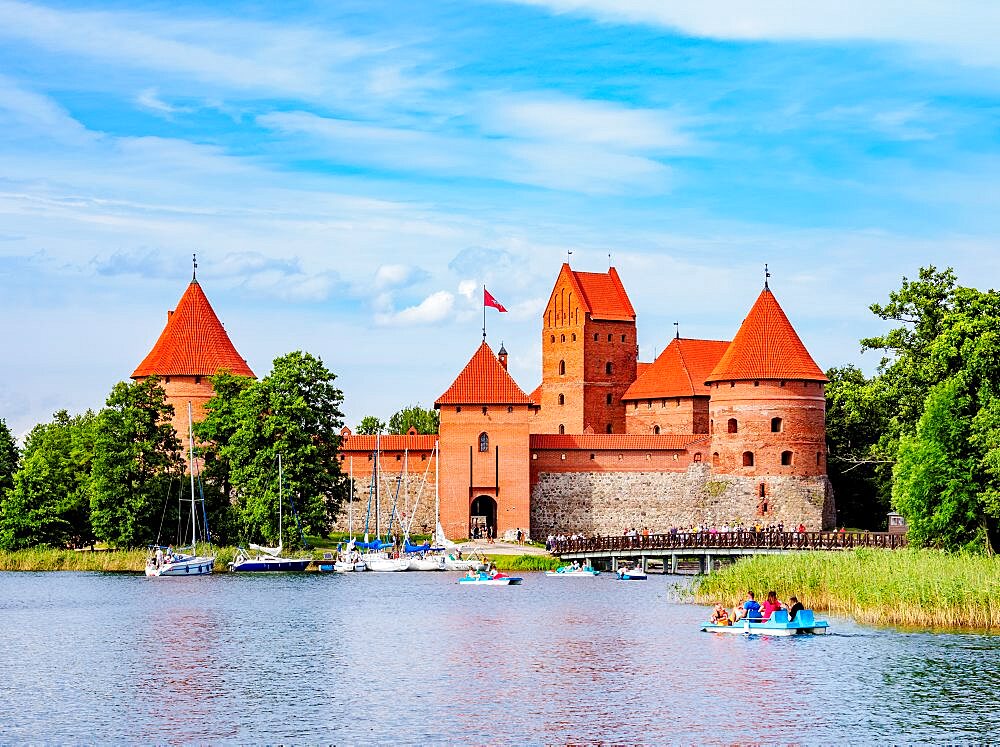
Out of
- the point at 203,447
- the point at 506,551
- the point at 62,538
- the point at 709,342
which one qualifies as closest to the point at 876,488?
the point at 709,342

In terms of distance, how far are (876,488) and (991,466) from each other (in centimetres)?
2626

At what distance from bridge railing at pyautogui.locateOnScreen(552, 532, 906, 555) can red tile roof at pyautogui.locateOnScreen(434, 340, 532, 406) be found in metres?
7.14

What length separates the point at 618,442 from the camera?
204ft

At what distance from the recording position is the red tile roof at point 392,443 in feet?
202

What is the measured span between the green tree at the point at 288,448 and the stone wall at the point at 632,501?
9370mm

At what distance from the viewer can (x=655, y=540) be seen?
52.4 meters

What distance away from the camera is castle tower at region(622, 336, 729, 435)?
66062 millimetres

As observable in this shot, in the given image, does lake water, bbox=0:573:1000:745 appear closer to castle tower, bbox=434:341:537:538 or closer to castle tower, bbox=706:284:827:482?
castle tower, bbox=434:341:537:538

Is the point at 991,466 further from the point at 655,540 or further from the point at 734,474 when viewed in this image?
the point at 734,474

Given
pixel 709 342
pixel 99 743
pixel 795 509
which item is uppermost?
pixel 709 342

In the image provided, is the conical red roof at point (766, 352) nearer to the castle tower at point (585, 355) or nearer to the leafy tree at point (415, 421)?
the castle tower at point (585, 355)

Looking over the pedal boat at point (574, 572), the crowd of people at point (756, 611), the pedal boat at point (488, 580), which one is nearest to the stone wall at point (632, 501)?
the pedal boat at point (574, 572)

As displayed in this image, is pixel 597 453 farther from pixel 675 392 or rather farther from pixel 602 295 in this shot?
pixel 602 295

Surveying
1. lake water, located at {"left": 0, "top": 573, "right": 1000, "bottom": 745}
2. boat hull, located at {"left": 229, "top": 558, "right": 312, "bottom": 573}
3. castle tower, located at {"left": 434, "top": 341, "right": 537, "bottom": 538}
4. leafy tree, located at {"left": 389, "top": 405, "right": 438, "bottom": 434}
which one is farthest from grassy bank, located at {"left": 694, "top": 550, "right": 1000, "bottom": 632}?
leafy tree, located at {"left": 389, "top": 405, "right": 438, "bottom": 434}
